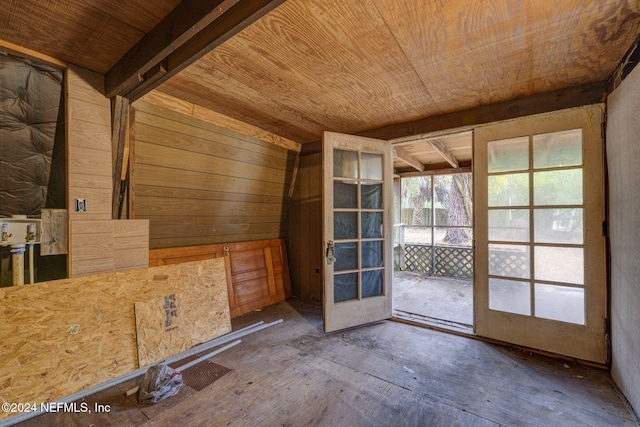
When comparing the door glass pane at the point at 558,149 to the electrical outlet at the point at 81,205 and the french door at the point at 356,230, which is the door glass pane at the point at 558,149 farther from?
the electrical outlet at the point at 81,205

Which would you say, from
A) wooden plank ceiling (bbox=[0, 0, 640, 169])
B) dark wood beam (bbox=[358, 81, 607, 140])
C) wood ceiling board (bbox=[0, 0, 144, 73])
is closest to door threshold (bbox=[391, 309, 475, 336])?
dark wood beam (bbox=[358, 81, 607, 140])

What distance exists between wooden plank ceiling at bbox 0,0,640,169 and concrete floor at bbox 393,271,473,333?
2271 millimetres

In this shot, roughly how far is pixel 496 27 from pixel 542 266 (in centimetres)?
190

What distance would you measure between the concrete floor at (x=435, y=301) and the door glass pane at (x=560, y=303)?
668 mm

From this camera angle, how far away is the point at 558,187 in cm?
213

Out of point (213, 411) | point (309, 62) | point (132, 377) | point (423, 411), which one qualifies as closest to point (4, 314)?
point (132, 377)

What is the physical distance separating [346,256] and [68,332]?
2.25 metres

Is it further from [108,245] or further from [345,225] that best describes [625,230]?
[108,245]

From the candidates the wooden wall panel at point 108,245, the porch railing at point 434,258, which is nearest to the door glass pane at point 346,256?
the wooden wall panel at point 108,245

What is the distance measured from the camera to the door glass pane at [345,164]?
2.70 metres

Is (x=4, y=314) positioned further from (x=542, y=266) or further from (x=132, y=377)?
(x=542, y=266)

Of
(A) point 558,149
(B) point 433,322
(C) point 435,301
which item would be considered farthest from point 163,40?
(C) point 435,301

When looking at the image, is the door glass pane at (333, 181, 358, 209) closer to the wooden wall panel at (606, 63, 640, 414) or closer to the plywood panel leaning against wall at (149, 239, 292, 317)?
the plywood panel leaning against wall at (149, 239, 292, 317)

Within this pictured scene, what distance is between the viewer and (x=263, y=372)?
6.42 ft
